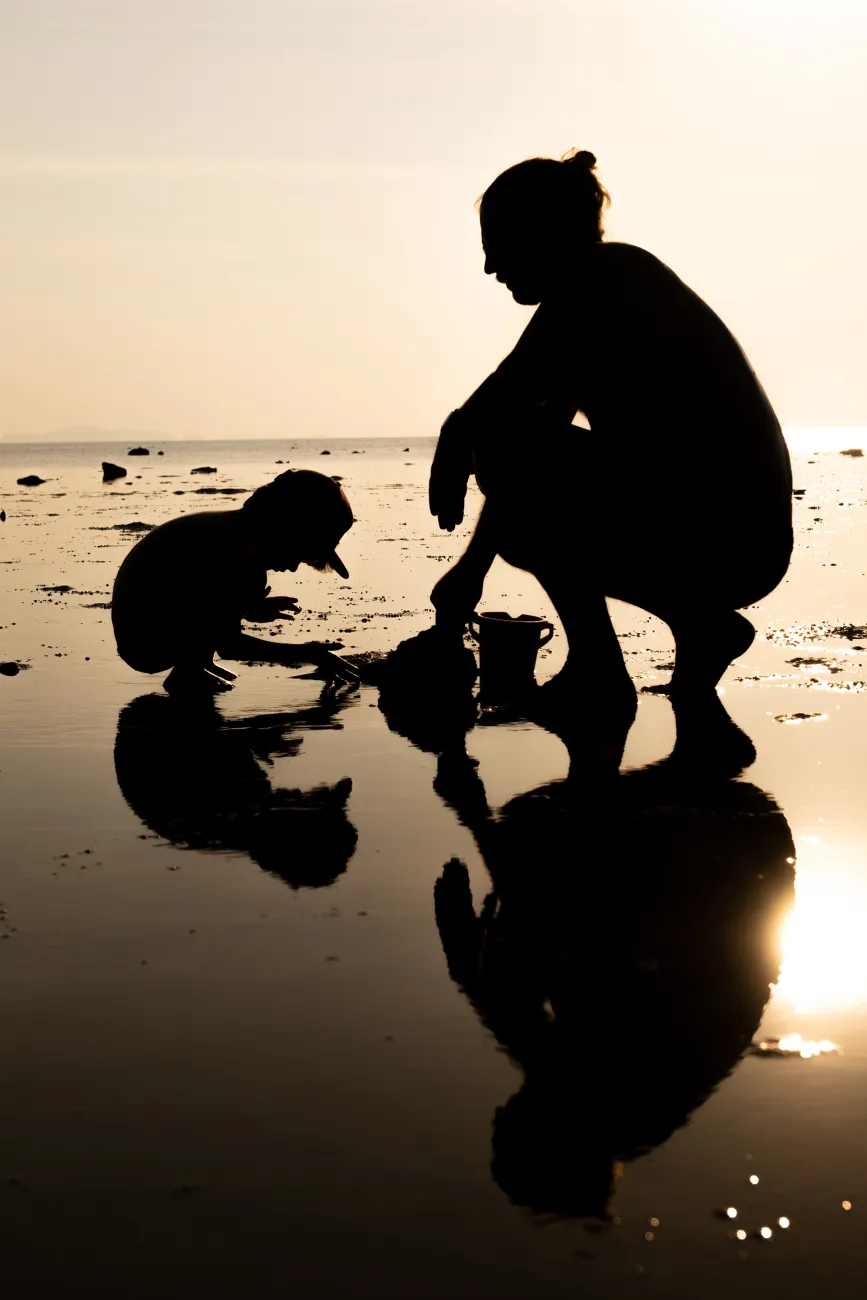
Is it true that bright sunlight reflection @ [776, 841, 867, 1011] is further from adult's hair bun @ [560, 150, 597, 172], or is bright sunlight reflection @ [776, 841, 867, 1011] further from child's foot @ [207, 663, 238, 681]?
child's foot @ [207, 663, 238, 681]

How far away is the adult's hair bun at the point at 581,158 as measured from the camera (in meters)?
4.79

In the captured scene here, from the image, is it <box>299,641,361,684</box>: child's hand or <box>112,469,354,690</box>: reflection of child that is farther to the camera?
<box>299,641,361,684</box>: child's hand

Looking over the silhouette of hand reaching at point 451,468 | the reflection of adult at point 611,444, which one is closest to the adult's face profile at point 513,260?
the reflection of adult at point 611,444

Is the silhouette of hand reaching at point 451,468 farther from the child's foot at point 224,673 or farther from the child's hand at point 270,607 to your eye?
the child's foot at point 224,673

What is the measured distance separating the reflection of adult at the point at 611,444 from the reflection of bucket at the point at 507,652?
544 mm

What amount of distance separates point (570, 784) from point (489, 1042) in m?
1.87

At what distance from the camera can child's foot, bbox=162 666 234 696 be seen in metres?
5.71

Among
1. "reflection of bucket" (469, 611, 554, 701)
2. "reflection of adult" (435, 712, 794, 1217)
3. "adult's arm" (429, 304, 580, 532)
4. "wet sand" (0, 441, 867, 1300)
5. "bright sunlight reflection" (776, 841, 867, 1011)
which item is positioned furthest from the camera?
"reflection of bucket" (469, 611, 554, 701)

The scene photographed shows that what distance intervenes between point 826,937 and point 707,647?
2496 millimetres

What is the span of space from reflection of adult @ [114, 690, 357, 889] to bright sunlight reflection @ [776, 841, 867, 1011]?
1076 millimetres

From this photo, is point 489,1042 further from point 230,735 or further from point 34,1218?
point 230,735

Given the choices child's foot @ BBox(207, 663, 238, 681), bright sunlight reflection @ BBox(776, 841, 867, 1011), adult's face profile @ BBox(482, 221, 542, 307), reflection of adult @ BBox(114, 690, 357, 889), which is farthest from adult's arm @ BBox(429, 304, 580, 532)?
bright sunlight reflection @ BBox(776, 841, 867, 1011)

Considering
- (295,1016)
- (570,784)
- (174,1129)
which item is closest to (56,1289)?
(174,1129)

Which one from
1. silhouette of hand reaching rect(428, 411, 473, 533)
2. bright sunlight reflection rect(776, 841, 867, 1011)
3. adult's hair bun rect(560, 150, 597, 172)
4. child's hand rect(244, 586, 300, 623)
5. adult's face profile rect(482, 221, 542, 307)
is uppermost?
adult's hair bun rect(560, 150, 597, 172)
